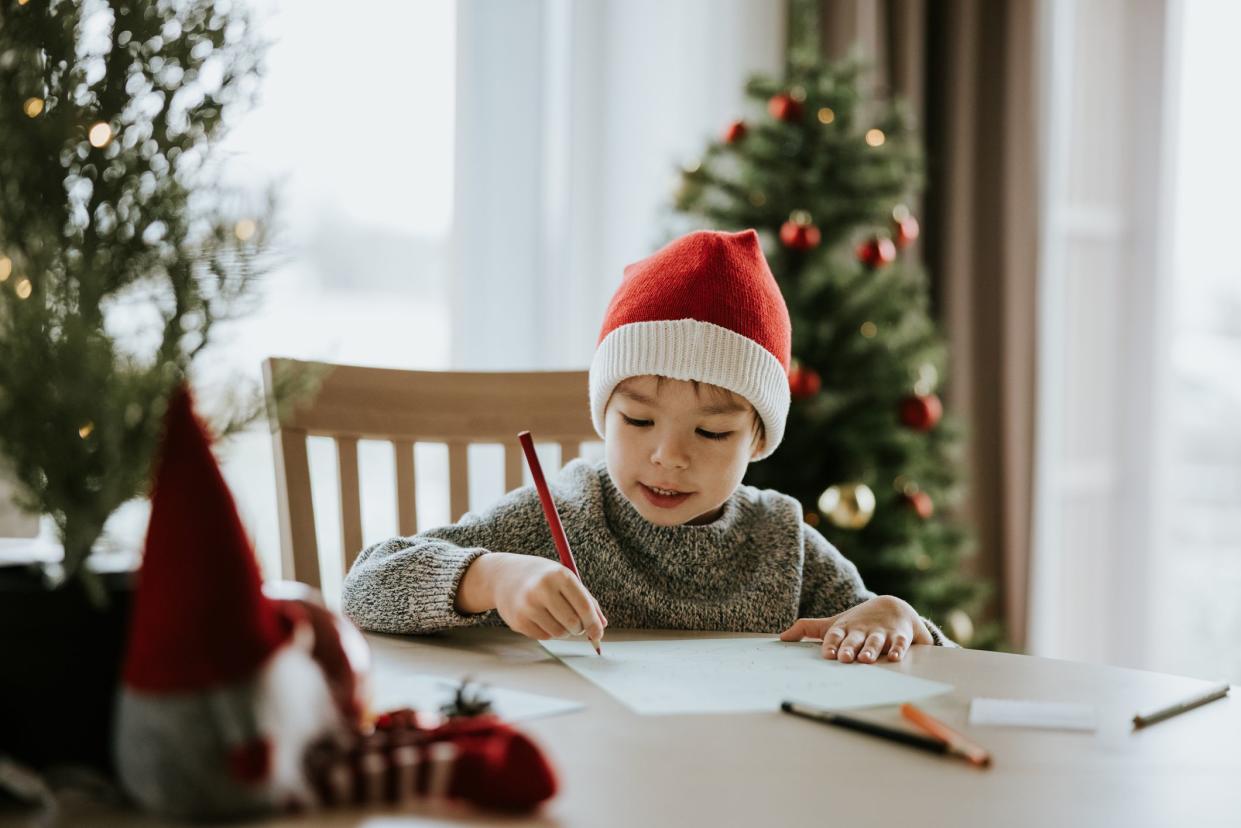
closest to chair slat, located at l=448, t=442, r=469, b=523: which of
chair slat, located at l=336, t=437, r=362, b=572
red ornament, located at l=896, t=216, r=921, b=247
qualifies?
chair slat, located at l=336, t=437, r=362, b=572

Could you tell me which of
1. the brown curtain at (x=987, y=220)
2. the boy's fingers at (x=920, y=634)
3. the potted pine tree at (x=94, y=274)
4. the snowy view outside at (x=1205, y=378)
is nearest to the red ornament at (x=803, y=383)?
the brown curtain at (x=987, y=220)

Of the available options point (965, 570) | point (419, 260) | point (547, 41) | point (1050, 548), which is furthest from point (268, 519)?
point (1050, 548)

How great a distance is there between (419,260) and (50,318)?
1851 mm

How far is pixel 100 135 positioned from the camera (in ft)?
2.03

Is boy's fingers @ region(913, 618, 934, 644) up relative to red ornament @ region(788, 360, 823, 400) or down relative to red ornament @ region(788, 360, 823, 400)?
down

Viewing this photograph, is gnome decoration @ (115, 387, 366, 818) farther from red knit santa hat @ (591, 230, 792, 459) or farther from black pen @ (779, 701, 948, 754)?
red knit santa hat @ (591, 230, 792, 459)

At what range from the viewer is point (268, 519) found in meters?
2.21

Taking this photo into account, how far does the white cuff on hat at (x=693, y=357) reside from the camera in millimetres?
1152

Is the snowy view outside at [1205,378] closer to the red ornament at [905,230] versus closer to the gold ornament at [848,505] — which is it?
the red ornament at [905,230]

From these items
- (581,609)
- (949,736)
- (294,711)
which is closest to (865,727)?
(949,736)

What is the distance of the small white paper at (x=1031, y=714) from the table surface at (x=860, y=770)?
0.03 ft

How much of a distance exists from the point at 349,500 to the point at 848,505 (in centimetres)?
105

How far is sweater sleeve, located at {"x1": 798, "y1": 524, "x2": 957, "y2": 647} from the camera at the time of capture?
1208mm

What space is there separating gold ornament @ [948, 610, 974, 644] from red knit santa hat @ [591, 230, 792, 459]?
1272 millimetres
